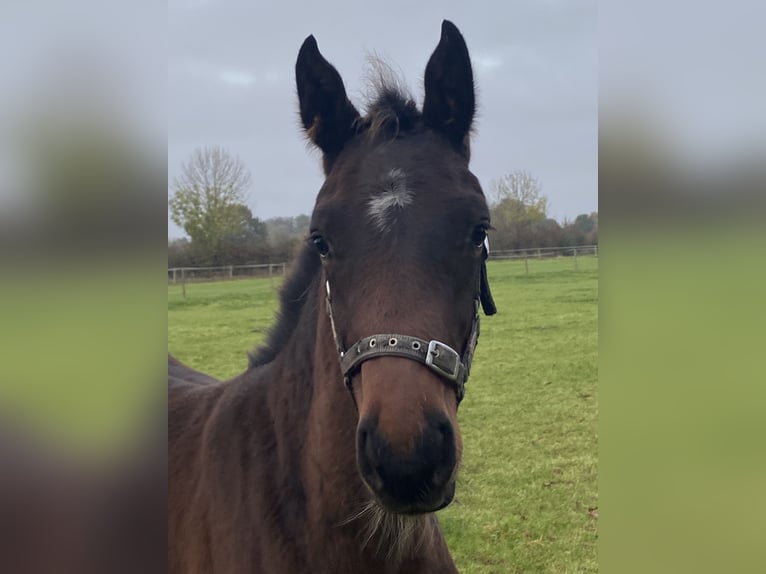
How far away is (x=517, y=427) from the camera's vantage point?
7.19m

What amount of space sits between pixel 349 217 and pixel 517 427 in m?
6.01

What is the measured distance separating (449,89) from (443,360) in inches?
42.6

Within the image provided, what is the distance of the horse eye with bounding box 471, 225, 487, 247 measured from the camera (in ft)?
6.14

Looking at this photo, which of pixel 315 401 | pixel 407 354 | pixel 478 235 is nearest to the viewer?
pixel 407 354

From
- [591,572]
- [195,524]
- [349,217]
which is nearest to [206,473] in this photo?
[195,524]

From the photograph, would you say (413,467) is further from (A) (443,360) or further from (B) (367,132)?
(B) (367,132)

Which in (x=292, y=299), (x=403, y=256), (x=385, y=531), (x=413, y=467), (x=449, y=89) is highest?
(x=449, y=89)

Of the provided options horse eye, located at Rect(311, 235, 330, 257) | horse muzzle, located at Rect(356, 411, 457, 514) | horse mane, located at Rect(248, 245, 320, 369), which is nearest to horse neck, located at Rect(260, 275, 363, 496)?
horse mane, located at Rect(248, 245, 320, 369)

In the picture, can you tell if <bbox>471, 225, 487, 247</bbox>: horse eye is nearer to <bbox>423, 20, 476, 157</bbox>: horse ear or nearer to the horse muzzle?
<bbox>423, 20, 476, 157</bbox>: horse ear

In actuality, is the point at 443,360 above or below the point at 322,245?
below

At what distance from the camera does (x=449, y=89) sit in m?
2.13

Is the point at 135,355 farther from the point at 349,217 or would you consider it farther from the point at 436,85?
the point at 436,85

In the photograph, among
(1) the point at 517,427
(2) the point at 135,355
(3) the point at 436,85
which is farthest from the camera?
(1) the point at 517,427

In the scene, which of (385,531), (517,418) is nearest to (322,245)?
(385,531)
